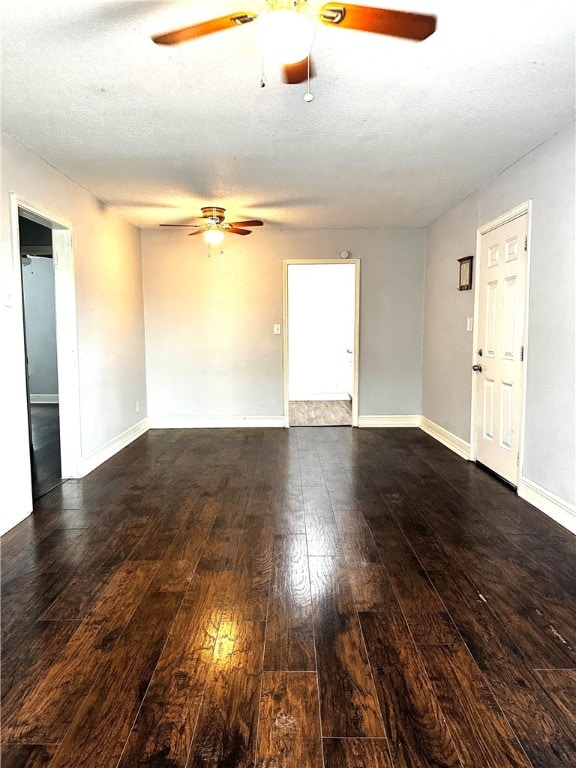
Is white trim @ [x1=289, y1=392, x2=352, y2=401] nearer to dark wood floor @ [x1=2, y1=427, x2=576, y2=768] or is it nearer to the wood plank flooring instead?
the wood plank flooring

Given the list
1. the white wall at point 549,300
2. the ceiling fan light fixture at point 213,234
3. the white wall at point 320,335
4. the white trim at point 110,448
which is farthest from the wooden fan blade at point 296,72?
the white wall at point 320,335

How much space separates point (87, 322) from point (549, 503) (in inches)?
151

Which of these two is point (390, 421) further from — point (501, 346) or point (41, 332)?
point (41, 332)

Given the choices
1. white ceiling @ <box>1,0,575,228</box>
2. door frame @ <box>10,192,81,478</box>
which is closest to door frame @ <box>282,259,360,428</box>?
white ceiling @ <box>1,0,575,228</box>

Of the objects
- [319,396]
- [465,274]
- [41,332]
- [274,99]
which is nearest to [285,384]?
[465,274]

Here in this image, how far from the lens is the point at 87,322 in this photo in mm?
3996

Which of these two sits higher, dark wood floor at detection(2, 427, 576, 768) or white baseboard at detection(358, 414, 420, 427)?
white baseboard at detection(358, 414, 420, 427)

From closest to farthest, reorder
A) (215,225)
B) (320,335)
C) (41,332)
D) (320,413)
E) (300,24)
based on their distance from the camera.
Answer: (300,24) → (215,225) → (320,413) → (41,332) → (320,335)

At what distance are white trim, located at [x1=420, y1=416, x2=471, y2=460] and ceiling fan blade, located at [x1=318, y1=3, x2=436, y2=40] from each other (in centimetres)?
348

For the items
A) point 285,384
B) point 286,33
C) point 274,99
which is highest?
point 274,99

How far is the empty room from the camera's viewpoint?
57.7 inches

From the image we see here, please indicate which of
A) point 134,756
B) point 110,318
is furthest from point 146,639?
point 110,318

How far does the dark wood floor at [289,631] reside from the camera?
1319 millimetres

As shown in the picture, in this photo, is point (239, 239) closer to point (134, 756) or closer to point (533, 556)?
point (533, 556)
